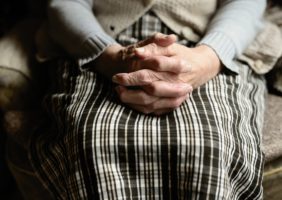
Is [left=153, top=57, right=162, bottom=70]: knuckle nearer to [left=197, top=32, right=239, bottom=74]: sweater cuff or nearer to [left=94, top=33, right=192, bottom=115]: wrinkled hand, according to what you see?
[left=94, top=33, right=192, bottom=115]: wrinkled hand

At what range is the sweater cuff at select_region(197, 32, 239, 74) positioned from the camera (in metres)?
0.92

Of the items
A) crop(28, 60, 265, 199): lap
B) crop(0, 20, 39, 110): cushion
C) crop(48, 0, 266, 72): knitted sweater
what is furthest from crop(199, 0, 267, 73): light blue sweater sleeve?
crop(0, 20, 39, 110): cushion

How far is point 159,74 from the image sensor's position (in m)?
0.83

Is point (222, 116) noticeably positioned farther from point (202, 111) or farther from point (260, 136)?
point (260, 136)

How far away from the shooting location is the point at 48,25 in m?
1.11

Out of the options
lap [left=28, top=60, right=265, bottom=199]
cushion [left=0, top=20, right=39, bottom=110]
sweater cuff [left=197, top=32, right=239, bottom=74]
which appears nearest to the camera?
lap [left=28, top=60, right=265, bottom=199]

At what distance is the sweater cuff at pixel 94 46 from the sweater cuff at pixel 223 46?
0.69 feet

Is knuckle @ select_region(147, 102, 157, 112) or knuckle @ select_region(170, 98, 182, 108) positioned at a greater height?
knuckle @ select_region(170, 98, 182, 108)

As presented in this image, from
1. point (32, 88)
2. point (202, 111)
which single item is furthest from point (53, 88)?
point (202, 111)

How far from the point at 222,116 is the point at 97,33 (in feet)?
1.14

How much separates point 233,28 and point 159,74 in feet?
0.80

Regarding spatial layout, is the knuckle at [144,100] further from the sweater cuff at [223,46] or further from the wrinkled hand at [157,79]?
the sweater cuff at [223,46]

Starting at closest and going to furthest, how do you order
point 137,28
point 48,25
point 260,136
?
point 260,136
point 137,28
point 48,25

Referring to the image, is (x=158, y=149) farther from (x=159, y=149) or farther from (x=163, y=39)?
(x=163, y=39)
